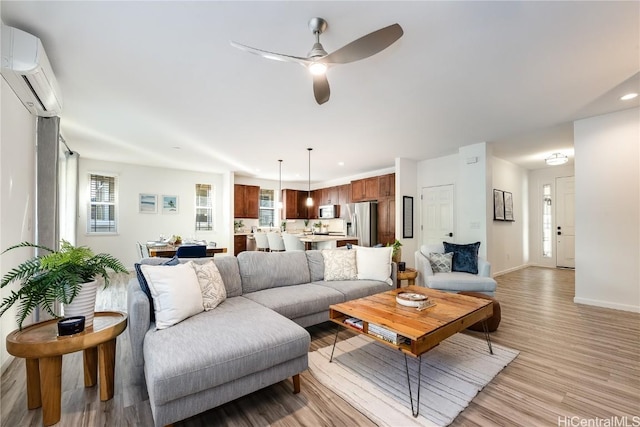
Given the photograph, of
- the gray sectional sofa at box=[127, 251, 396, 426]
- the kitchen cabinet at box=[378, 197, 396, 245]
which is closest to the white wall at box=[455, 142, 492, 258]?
the kitchen cabinet at box=[378, 197, 396, 245]

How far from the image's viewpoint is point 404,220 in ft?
20.0

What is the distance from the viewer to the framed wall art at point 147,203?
21.6 ft

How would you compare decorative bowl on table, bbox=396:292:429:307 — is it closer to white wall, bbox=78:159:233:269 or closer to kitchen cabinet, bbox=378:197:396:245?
kitchen cabinet, bbox=378:197:396:245

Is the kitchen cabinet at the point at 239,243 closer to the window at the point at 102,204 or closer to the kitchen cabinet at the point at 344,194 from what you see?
the window at the point at 102,204

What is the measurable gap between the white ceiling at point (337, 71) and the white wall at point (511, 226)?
4.80ft

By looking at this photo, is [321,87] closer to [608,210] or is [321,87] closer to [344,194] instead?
[608,210]

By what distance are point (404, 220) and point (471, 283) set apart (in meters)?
2.72

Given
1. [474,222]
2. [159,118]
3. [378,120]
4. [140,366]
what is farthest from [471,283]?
[159,118]

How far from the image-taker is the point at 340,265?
3367 mm

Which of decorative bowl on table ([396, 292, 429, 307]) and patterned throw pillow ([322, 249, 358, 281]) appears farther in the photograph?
patterned throw pillow ([322, 249, 358, 281])

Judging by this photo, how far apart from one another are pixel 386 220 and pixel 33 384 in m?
5.99

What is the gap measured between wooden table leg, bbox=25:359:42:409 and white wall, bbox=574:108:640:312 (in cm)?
605

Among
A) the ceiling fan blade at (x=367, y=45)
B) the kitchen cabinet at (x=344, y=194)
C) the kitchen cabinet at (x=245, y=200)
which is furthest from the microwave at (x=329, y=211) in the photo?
the ceiling fan blade at (x=367, y=45)

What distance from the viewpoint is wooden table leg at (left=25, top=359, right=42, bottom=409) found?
66.7 inches
